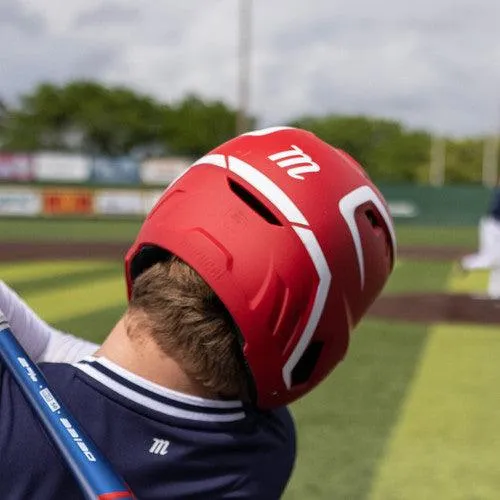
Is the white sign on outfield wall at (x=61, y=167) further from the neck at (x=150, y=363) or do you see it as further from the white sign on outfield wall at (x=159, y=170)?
the neck at (x=150, y=363)

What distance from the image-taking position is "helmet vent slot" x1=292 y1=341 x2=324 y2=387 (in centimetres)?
132

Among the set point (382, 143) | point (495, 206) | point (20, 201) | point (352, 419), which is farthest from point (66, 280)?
point (382, 143)

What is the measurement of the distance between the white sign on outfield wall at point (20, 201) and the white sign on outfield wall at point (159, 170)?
642 cm

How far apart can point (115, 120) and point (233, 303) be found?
236ft

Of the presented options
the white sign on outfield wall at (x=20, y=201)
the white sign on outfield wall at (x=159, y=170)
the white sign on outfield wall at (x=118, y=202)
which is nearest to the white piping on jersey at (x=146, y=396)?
the white sign on outfield wall at (x=20, y=201)

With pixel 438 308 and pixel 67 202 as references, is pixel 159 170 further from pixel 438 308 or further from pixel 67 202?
pixel 438 308

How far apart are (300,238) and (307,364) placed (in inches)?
8.9

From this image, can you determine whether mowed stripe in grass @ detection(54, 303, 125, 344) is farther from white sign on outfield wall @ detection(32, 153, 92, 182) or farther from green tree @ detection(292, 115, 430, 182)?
green tree @ detection(292, 115, 430, 182)

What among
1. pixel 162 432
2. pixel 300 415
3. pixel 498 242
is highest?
pixel 162 432

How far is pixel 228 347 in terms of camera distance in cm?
126

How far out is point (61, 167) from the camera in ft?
136

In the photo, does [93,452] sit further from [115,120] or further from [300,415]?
[115,120]

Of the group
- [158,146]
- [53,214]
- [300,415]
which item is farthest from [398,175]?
[300,415]

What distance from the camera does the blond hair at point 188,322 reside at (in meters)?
1.24
